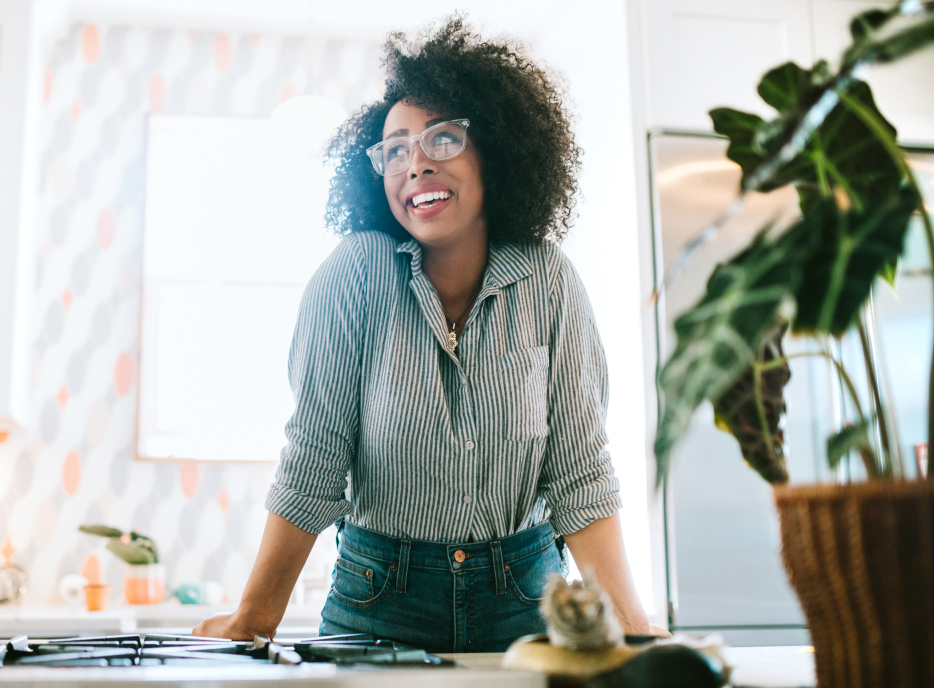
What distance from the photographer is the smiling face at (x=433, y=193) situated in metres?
1.20

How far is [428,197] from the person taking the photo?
121 cm

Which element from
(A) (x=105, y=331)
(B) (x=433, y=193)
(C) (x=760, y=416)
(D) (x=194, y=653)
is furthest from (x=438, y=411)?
(A) (x=105, y=331)

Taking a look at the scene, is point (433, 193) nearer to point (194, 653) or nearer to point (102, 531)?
point (194, 653)

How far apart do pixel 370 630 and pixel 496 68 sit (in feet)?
3.10

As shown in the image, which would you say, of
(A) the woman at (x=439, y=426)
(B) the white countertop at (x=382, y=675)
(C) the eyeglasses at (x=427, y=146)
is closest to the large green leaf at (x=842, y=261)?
(B) the white countertop at (x=382, y=675)

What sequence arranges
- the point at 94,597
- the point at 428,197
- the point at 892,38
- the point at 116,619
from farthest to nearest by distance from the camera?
the point at 94,597 → the point at 116,619 → the point at 428,197 → the point at 892,38

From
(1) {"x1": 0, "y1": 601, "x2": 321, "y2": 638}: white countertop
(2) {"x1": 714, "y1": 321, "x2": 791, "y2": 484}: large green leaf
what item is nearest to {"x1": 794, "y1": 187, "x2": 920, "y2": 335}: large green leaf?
(2) {"x1": 714, "y1": 321, "x2": 791, "y2": 484}: large green leaf

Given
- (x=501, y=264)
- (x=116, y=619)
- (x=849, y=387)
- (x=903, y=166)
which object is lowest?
(x=116, y=619)

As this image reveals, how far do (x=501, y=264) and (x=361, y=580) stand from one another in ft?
1.70

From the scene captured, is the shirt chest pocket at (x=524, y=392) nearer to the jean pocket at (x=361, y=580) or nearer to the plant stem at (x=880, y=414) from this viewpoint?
the jean pocket at (x=361, y=580)

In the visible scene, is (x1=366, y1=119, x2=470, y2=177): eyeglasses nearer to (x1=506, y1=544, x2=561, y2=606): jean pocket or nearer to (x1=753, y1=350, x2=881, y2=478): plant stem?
(x1=506, y1=544, x2=561, y2=606): jean pocket

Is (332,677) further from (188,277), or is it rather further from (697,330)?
(188,277)

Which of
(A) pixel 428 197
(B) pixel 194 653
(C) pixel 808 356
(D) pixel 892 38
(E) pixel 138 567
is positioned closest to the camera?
(D) pixel 892 38

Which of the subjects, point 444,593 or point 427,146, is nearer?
point 444,593
